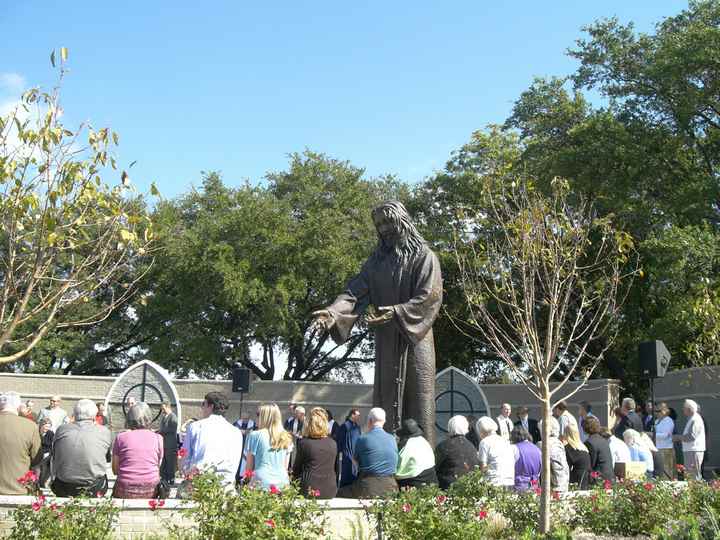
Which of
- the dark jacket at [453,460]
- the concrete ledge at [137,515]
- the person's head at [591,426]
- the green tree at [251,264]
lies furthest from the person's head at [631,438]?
the green tree at [251,264]

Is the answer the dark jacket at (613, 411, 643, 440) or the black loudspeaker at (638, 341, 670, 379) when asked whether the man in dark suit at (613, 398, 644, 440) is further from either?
the black loudspeaker at (638, 341, 670, 379)

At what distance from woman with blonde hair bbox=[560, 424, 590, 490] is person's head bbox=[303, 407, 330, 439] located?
12.9 ft

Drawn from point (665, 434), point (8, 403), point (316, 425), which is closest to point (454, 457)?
point (316, 425)

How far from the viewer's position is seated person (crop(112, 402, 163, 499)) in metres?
7.61

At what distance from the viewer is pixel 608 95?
25219 mm

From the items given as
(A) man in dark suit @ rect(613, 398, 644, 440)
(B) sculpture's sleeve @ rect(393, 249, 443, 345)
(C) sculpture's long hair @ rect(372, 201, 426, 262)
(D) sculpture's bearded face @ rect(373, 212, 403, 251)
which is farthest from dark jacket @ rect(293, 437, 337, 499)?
(A) man in dark suit @ rect(613, 398, 644, 440)

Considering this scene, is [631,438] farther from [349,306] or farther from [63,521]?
[63,521]

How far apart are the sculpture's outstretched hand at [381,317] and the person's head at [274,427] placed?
163 cm

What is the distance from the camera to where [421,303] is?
30.3 ft

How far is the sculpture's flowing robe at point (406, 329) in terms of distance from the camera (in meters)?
9.24

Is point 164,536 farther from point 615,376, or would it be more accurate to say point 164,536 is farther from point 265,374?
point 265,374

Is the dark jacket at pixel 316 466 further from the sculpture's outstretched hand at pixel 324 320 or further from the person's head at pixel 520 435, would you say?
the person's head at pixel 520 435

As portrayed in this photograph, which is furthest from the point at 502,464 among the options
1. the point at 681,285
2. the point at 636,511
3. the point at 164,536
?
the point at 681,285

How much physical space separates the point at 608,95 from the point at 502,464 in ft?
61.8
